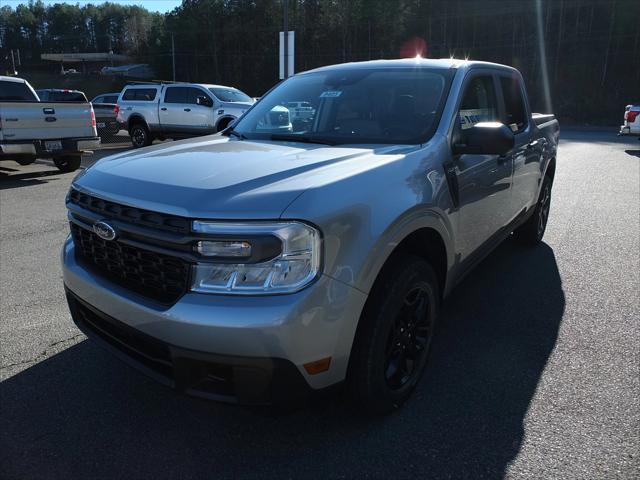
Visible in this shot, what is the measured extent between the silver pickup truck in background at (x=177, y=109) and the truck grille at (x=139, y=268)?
13170 millimetres

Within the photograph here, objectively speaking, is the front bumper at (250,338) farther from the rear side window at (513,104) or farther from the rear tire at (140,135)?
the rear tire at (140,135)

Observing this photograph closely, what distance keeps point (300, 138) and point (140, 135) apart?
15.2 meters

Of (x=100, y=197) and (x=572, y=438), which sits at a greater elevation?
(x=100, y=197)

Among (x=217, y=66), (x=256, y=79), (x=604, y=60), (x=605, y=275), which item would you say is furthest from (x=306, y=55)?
(x=605, y=275)

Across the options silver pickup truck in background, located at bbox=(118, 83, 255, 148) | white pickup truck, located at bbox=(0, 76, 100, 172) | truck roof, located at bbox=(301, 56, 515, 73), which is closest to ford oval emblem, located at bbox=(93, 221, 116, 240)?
truck roof, located at bbox=(301, 56, 515, 73)

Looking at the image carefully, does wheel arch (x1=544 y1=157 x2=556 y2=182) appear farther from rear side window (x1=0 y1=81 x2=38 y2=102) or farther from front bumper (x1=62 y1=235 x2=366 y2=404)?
rear side window (x1=0 y1=81 x2=38 y2=102)

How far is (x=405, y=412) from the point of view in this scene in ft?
8.75

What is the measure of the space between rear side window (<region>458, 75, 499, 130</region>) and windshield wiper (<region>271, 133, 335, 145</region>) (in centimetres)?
85

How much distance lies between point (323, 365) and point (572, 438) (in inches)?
53.5

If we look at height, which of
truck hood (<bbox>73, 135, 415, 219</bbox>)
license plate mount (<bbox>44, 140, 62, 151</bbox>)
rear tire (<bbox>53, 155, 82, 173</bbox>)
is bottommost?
rear tire (<bbox>53, 155, 82, 173</bbox>)

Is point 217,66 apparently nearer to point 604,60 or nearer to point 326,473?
point 604,60

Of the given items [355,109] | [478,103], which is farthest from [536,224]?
[355,109]

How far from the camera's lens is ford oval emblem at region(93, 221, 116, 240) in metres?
2.26

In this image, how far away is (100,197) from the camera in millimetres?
2371
